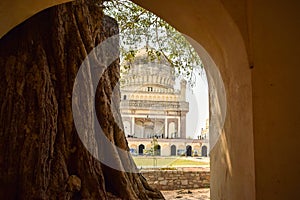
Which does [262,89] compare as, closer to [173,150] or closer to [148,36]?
[148,36]

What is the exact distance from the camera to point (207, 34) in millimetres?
2482

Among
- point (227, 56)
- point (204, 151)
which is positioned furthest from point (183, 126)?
point (227, 56)

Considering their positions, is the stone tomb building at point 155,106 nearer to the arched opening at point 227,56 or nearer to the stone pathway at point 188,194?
the stone pathway at point 188,194

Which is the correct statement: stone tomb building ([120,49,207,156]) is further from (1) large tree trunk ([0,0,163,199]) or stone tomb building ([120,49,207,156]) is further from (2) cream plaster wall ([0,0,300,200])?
(2) cream plaster wall ([0,0,300,200])

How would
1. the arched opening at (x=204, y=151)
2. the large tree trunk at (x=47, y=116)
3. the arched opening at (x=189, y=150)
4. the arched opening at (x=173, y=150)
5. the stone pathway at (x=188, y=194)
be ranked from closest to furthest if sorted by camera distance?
the large tree trunk at (x=47, y=116)
the stone pathway at (x=188, y=194)
the arched opening at (x=204, y=151)
the arched opening at (x=189, y=150)
the arched opening at (x=173, y=150)

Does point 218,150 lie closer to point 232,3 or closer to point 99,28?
point 232,3

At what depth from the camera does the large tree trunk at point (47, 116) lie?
12.6 feet

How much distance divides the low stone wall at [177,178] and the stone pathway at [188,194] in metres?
0.39

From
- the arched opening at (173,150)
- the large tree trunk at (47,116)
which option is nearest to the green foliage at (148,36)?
the large tree trunk at (47,116)

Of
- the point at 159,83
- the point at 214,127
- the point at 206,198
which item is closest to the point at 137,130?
the point at 159,83

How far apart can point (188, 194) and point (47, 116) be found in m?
→ 6.35

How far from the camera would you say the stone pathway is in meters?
8.29

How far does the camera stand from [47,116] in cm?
412

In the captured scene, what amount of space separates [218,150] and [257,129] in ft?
3.15
